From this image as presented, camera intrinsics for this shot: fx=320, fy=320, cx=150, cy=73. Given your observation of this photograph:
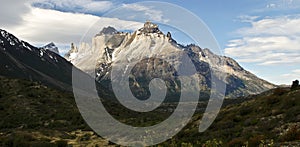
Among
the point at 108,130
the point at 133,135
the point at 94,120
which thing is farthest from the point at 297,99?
the point at 94,120

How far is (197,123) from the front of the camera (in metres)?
41.2

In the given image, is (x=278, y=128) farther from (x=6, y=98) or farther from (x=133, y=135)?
(x=6, y=98)

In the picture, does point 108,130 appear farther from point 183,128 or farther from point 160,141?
point 160,141

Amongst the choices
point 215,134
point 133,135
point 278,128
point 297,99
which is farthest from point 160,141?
point 297,99

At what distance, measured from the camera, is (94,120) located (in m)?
61.0

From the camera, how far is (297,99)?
3512 cm

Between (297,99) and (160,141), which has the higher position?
(297,99)

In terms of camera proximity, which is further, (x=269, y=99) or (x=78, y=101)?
(x=78, y=101)

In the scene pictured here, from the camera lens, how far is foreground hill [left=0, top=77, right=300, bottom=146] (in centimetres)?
2669

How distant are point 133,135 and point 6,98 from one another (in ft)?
173

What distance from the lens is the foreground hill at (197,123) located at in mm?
26688

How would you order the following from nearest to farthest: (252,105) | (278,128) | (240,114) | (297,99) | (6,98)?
(278,128) < (297,99) < (240,114) < (252,105) < (6,98)

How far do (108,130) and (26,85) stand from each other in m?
55.7

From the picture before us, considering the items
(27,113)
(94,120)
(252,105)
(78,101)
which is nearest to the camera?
Result: (252,105)
